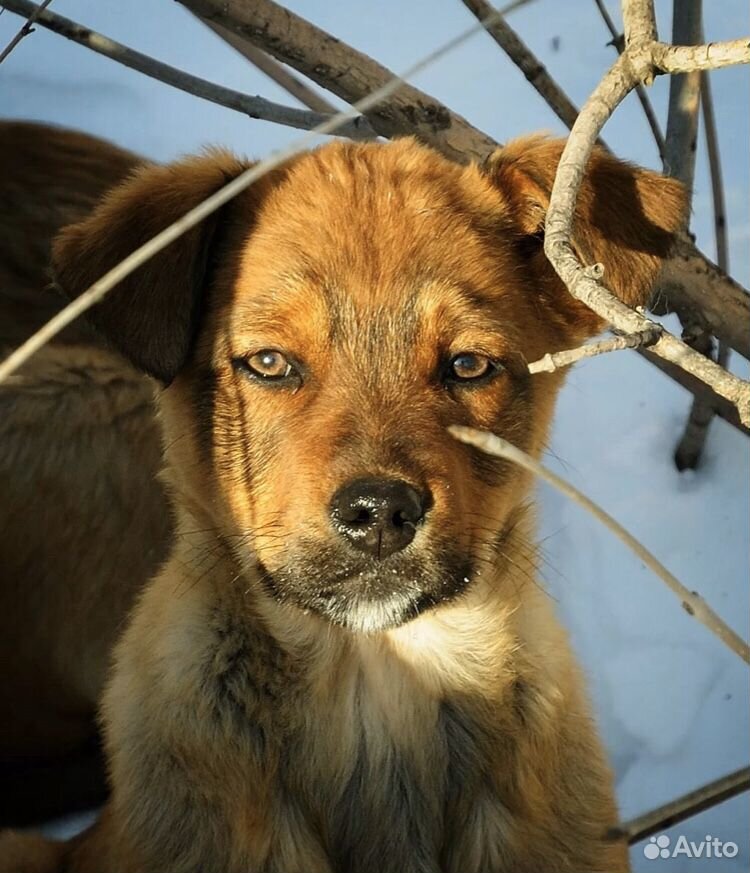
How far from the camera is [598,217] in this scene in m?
3.29

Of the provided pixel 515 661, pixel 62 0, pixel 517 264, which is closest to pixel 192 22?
pixel 62 0

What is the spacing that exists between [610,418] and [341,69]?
200cm

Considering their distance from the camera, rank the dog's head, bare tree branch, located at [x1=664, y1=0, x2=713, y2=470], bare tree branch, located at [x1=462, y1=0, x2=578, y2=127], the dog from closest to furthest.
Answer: the dog's head < the dog < bare tree branch, located at [x1=462, y1=0, x2=578, y2=127] < bare tree branch, located at [x1=664, y1=0, x2=713, y2=470]

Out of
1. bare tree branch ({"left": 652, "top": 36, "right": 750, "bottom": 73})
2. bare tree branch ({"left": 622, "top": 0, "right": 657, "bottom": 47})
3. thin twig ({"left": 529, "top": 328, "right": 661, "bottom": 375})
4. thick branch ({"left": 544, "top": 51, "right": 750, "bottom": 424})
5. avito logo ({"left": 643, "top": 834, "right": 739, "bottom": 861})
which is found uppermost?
bare tree branch ({"left": 622, "top": 0, "right": 657, "bottom": 47})

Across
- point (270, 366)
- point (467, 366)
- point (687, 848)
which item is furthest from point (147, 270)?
point (687, 848)

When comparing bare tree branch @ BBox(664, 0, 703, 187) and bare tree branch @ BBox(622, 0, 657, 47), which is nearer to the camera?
bare tree branch @ BBox(622, 0, 657, 47)

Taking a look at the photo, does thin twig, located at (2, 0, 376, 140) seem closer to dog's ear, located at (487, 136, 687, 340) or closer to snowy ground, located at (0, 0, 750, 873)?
dog's ear, located at (487, 136, 687, 340)

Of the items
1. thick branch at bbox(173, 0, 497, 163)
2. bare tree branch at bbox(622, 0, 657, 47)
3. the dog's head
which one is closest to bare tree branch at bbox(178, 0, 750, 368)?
thick branch at bbox(173, 0, 497, 163)

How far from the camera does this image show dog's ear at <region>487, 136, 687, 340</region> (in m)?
3.27

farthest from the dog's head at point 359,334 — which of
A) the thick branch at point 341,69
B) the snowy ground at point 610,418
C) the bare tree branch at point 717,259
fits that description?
the snowy ground at point 610,418

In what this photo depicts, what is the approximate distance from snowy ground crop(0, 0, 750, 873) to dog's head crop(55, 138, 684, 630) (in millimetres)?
1497

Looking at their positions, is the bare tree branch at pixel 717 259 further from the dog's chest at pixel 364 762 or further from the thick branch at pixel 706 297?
the dog's chest at pixel 364 762

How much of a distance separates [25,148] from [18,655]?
1629 millimetres

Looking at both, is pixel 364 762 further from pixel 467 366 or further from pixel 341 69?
pixel 341 69
